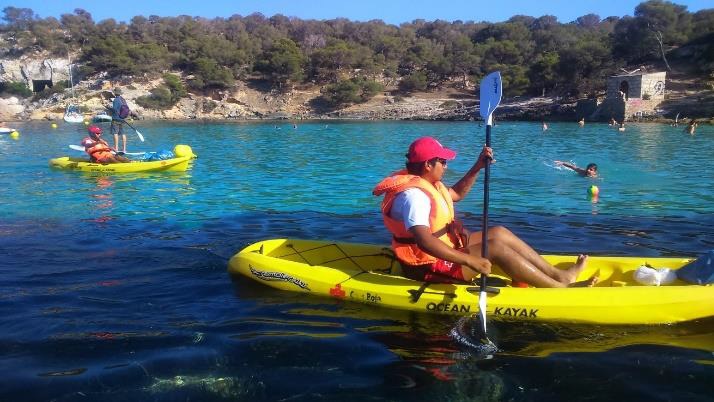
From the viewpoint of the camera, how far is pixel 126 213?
33.0 ft

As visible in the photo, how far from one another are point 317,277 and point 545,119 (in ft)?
168

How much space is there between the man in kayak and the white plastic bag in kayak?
1.25 feet

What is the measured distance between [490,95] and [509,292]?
1.89 meters

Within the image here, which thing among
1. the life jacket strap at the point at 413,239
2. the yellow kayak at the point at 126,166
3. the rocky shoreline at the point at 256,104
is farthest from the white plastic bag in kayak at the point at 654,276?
the rocky shoreline at the point at 256,104

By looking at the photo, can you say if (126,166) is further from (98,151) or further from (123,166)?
(98,151)

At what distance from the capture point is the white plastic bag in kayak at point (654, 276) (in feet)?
A: 16.7

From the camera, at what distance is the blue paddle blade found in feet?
17.8

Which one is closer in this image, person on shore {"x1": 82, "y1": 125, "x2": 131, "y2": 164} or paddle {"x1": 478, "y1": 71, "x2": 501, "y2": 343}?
paddle {"x1": 478, "y1": 71, "x2": 501, "y2": 343}

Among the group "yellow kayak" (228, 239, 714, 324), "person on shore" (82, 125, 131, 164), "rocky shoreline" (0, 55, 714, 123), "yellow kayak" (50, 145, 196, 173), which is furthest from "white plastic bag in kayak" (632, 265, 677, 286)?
"rocky shoreline" (0, 55, 714, 123)

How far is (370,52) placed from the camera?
8156 cm

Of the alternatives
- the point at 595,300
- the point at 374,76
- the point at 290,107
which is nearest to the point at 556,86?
the point at 374,76

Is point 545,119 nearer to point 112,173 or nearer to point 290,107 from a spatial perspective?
point 290,107

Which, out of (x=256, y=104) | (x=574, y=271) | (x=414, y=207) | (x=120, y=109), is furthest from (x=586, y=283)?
(x=256, y=104)

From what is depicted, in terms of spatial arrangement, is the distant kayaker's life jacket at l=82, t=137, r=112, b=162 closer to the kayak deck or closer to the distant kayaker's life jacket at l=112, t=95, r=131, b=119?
the kayak deck
